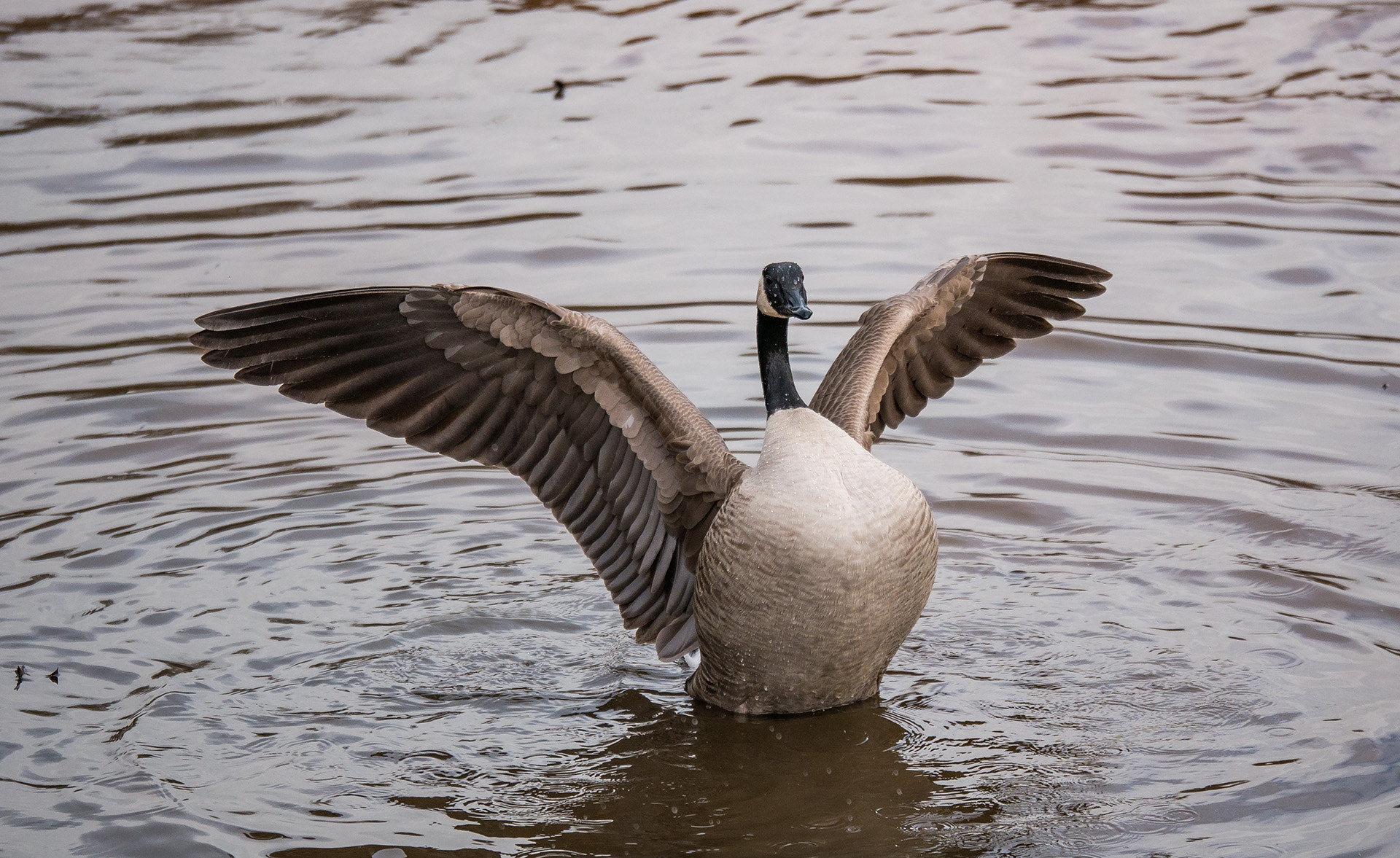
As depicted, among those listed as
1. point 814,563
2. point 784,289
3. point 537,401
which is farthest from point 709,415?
point 814,563

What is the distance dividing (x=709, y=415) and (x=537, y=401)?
2.52m

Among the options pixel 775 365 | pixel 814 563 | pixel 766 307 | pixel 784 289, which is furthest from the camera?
pixel 775 365

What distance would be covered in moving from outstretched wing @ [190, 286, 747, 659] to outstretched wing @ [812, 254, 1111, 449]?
3.38 ft

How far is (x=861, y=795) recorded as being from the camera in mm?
4941

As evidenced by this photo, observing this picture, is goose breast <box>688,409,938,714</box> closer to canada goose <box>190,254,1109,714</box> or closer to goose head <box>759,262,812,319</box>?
canada goose <box>190,254,1109,714</box>

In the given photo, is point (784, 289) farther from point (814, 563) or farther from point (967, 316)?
point (967, 316)

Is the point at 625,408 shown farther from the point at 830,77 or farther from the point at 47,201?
the point at 830,77

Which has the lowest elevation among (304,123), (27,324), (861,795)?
(861,795)

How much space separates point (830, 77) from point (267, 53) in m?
5.36

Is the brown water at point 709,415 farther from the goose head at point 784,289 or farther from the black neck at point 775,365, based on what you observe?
the goose head at point 784,289

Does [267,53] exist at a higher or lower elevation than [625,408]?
higher

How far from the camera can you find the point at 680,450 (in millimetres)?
5504

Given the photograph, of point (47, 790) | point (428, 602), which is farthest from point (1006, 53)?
point (47, 790)

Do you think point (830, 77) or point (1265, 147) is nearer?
point (1265, 147)
